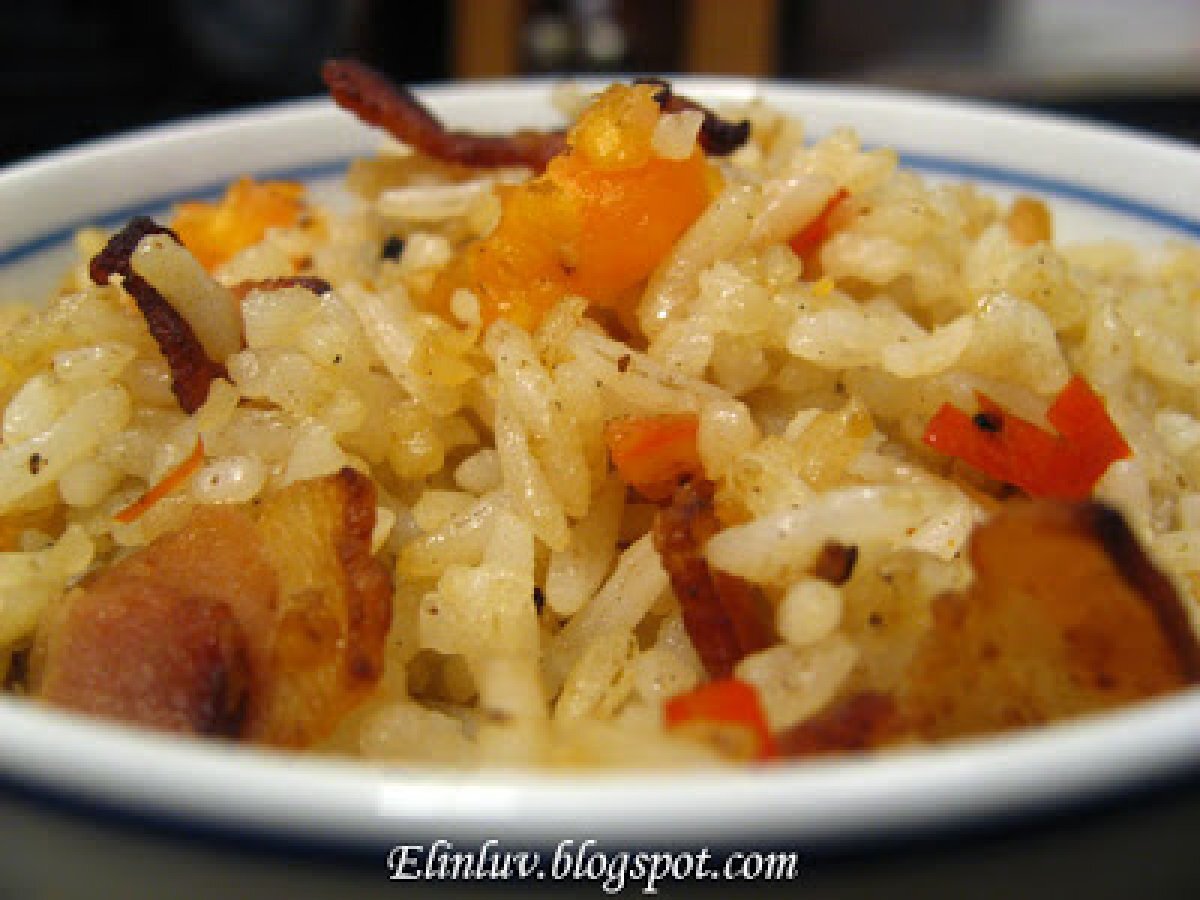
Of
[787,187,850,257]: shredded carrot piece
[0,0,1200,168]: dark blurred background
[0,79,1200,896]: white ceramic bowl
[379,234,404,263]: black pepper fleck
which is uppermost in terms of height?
[0,79,1200,896]: white ceramic bowl

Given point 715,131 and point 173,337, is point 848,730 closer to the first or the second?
point 173,337

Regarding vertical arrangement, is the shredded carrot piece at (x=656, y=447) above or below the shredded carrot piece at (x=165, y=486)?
above

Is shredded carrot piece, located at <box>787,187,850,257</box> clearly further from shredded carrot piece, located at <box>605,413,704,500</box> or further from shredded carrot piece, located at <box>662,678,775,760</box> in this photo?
shredded carrot piece, located at <box>662,678,775,760</box>

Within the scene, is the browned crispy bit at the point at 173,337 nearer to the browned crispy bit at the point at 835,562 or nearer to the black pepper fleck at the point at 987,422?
the browned crispy bit at the point at 835,562

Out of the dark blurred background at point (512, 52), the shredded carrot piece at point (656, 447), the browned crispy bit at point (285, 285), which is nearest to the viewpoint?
the shredded carrot piece at point (656, 447)

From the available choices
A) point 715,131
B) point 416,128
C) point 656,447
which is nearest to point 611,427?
point 656,447

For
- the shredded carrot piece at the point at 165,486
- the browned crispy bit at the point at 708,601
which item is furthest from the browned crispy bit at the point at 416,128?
the browned crispy bit at the point at 708,601

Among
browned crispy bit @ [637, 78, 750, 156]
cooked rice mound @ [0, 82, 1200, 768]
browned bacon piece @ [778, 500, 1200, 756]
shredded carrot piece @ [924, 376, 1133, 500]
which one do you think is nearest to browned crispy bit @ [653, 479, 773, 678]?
cooked rice mound @ [0, 82, 1200, 768]
